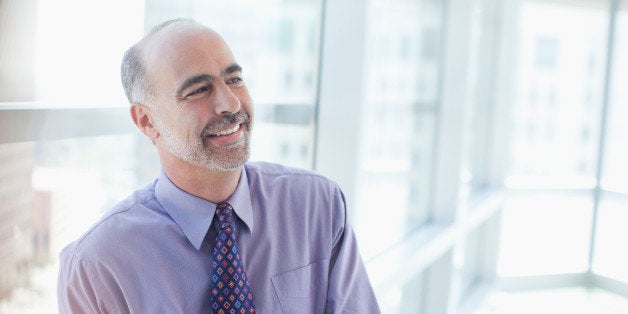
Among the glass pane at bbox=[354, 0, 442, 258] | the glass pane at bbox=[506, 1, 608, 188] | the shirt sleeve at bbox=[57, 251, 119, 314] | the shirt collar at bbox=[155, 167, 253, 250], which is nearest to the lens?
the shirt sleeve at bbox=[57, 251, 119, 314]

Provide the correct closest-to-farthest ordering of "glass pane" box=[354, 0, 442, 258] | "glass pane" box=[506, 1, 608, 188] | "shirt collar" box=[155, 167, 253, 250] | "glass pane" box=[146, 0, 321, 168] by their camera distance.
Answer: "shirt collar" box=[155, 167, 253, 250] → "glass pane" box=[146, 0, 321, 168] → "glass pane" box=[354, 0, 442, 258] → "glass pane" box=[506, 1, 608, 188]

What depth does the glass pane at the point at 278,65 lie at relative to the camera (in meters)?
A: 1.60

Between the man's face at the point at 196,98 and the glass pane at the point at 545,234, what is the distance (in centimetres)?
362

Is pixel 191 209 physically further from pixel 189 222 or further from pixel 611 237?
pixel 611 237

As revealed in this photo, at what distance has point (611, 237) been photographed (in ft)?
15.0

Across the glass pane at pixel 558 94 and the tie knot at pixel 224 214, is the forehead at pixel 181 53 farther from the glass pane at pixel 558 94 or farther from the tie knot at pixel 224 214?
the glass pane at pixel 558 94

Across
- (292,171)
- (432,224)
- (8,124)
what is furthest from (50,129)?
(432,224)

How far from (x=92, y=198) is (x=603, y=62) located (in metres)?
4.12

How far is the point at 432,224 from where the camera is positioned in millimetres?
3037

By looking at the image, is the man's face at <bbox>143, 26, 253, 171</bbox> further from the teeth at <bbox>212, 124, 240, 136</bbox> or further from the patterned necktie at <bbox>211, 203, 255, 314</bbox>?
the patterned necktie at <bbox>211, 203, 255, 314</bbox>

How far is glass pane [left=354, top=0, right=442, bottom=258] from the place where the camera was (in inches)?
93.5

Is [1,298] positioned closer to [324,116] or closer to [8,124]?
[8,124]

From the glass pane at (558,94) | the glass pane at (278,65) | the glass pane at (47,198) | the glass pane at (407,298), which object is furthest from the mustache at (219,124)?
the glass pane at (558,94)

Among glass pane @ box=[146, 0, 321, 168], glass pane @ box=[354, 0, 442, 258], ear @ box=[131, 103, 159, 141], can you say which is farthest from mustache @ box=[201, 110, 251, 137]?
glass pane @ box=[354, 0, 442, 258]
